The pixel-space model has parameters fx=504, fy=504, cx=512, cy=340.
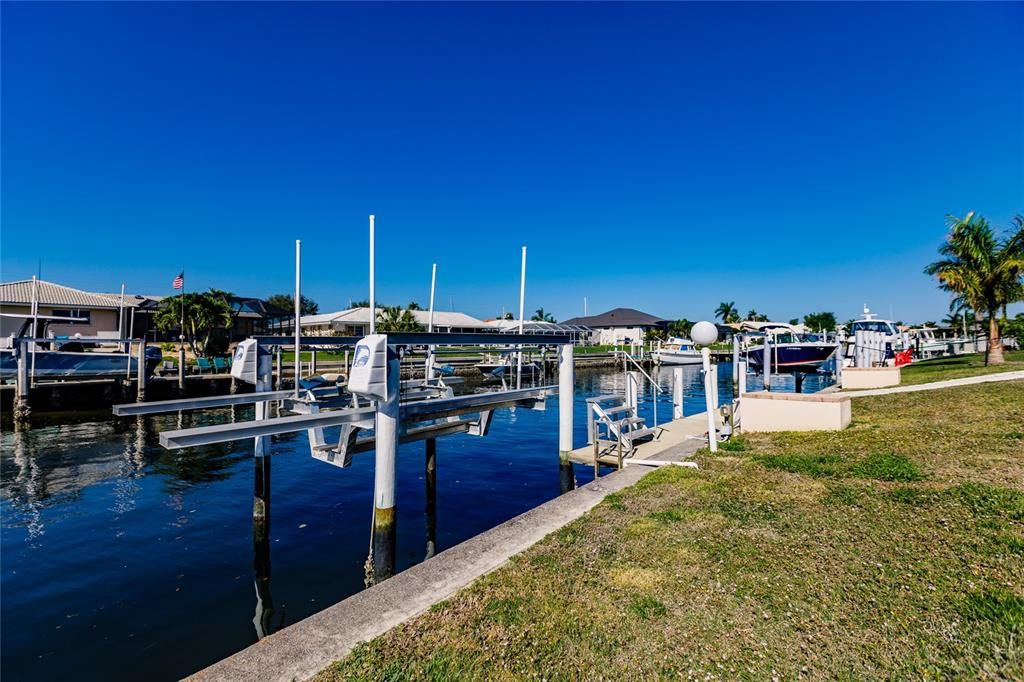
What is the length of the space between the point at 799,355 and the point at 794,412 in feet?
90.2

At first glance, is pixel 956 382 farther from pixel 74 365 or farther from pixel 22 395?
pixel 74 365

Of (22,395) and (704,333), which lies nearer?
(704,333)

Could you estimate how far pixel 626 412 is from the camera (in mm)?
11516

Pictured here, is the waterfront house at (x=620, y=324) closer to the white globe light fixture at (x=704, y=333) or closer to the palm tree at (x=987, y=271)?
the palm tree at (x=987, y=271)

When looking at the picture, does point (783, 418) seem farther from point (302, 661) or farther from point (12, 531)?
point (12, 531)

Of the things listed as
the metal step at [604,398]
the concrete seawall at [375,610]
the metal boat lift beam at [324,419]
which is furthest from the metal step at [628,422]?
the concrete seawall at [375,610]

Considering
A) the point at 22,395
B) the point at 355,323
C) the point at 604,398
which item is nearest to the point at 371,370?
the point at 604,398

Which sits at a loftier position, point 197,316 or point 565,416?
point 197,316

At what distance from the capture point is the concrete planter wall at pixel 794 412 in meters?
10.6

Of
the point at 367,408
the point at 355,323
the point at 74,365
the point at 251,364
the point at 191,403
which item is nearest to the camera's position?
the point at 367,408

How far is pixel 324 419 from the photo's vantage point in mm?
6633

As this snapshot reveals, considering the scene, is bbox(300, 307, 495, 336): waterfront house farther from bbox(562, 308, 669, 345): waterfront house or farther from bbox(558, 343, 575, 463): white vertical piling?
bbox(558, 343, 575, 463): white vertical piling

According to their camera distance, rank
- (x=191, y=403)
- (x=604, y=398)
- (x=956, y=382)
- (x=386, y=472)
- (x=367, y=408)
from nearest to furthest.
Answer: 1. (x=386, y=472)
2. (x=367, y=408)
3. (x=191, y=403)
4. (x=604, y=398)
5. (x=956, y=382)

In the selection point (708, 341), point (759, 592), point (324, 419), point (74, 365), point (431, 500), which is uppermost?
point (708, 341)
